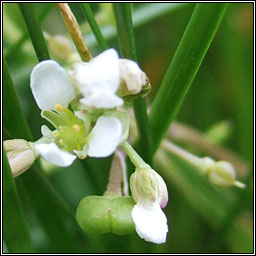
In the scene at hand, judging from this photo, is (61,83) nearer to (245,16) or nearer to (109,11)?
(109,11)

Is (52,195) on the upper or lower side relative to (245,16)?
lower

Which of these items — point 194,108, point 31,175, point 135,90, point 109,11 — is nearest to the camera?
point 135,90

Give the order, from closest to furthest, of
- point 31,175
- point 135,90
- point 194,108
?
point 135,90 → point 31,175 → point 194,108

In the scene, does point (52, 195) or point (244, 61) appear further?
point (244, 61)

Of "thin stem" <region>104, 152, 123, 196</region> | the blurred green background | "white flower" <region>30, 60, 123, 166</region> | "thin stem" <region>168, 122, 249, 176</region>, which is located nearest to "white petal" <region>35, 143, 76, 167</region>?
"white flower" <region>30, 60, 123, 166</region>

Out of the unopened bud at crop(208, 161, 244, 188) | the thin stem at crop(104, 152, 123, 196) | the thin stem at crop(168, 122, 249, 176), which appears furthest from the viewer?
the thin stem at crop(168, 122, 249, 176)

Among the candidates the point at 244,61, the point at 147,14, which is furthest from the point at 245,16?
the point at 147,14

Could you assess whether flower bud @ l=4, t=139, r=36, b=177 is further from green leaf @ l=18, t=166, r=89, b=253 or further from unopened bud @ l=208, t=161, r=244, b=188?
unopened bud @ l=208, t=161, r=244, b=188

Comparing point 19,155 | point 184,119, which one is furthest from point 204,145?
point 19,155
